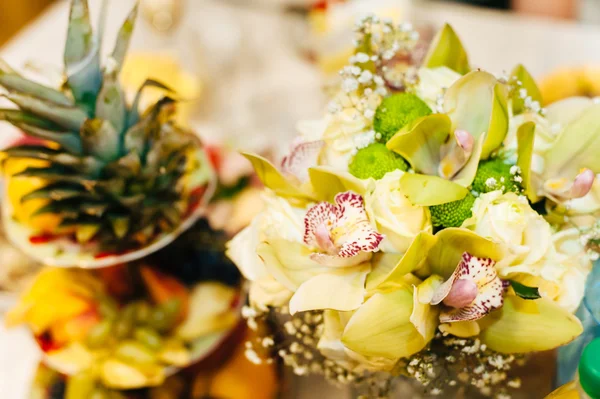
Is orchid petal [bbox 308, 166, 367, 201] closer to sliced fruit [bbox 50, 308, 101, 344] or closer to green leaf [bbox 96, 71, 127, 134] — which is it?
green leaf [bbox 96, 71, 127, 134]

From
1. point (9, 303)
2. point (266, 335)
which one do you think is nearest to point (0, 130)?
point (9, 303)

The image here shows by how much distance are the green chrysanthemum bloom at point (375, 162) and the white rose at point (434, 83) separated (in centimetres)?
7

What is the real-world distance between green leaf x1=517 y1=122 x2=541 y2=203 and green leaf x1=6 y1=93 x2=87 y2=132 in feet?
1.47

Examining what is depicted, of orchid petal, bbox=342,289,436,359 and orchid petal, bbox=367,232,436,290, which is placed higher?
orchid petal, bbox=367,232,436,290

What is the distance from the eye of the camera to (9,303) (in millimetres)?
840

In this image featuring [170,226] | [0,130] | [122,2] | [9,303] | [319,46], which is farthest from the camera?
[122,2]

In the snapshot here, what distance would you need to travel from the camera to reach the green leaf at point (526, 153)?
45cm

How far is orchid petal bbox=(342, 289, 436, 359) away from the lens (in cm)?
42

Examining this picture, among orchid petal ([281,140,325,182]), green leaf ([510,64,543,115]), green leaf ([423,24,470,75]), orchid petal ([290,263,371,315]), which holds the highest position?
green leaf ([423,24,470,75])

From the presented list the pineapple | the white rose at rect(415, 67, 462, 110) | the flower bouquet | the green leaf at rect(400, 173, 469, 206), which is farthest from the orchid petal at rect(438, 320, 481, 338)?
the pineapple

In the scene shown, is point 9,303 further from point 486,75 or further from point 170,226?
point 486,75

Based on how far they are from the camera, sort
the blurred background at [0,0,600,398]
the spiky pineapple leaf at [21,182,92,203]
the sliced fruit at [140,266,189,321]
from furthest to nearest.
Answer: the blurred background at [0,0,600,398], the sliced fruit at [140,266,189,321], the spiky pineapple leaf at [21,182,92,203]

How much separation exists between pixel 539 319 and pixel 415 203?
0.45ft

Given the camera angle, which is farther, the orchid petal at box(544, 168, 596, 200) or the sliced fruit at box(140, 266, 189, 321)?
the sliced fruit at box(140, 266, 189, 321)
